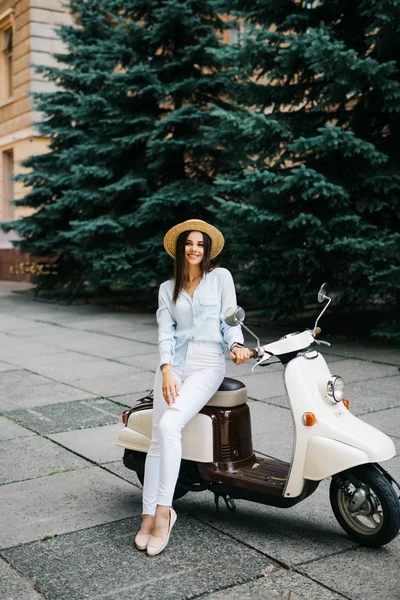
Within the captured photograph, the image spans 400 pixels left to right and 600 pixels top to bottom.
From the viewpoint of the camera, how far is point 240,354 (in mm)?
3811

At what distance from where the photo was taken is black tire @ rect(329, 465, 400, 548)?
3.58m

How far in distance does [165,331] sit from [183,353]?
15cm

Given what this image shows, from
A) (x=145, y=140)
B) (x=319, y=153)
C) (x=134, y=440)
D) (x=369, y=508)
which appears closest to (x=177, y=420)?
(x=134, y=440)

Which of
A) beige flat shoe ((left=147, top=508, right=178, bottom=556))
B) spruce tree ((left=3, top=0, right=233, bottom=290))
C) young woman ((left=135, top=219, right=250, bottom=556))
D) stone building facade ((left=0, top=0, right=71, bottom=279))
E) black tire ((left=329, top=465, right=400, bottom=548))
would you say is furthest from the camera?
stone building facade ((left=0, top=0, right=71, bottom=279))

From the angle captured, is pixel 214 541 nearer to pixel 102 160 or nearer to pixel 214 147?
pixel 214 147

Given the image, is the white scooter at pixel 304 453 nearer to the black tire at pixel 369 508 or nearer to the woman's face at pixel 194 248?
the black tire at pixel 369 508

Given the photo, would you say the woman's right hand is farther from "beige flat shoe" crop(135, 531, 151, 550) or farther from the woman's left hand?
"beige flat shoe" crop(135, 531, 151, 550)

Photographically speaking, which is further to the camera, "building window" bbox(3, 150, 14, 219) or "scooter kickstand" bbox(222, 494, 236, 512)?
"building window" bbox(3, 150, 14, 219)

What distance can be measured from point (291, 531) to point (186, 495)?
0.83 metres

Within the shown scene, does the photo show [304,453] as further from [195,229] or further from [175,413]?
[195,229]

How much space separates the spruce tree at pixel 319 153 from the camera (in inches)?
372

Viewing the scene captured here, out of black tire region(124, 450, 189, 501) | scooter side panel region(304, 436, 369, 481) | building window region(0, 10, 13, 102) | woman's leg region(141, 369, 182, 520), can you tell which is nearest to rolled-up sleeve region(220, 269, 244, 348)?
woman's leg region(141, 369, 182, 520)

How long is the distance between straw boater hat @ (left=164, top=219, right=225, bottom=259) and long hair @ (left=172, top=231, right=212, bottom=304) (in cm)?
3

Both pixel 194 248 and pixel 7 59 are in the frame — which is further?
pixel 7 59
